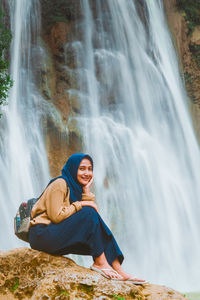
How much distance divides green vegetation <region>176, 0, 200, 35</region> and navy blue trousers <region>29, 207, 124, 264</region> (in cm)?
1856

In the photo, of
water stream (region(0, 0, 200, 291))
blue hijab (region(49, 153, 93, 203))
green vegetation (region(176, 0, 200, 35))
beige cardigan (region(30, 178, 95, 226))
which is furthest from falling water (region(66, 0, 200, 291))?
beige cardigan (region(30, 178, 95, 226))

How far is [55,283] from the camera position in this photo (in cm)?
296

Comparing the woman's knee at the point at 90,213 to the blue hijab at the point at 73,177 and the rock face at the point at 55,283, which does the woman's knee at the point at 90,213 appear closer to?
the blue hijab at the point at 73,177

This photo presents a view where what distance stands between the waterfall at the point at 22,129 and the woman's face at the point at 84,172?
7.53 metres

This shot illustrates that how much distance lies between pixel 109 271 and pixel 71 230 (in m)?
0.46

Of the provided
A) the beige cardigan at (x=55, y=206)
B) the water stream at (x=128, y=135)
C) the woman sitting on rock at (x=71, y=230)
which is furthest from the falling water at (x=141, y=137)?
the beige cardigan at (x=55, y=206)

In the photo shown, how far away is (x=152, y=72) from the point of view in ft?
58.0

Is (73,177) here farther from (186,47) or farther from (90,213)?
(186,47)

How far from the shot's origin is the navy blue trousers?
3.17m

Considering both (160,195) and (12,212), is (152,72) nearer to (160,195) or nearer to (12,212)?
(160,195)

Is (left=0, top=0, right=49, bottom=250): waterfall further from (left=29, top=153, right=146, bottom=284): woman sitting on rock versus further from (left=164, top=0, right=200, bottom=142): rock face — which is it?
(left=29, top=153, right=146, bottom=284): woman sitting on rock

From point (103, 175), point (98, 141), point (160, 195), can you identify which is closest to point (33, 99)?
point (98, 141)

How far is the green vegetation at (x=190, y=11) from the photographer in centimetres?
1991

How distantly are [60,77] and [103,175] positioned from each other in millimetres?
4798
